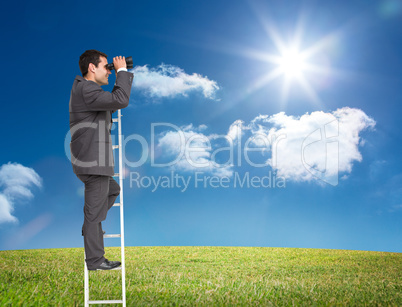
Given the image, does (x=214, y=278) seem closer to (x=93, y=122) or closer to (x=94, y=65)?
(x=93, y=122)

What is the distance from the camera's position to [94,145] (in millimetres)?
3598

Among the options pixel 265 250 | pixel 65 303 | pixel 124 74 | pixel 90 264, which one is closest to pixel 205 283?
pixel 65 303

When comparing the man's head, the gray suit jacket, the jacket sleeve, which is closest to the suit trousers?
the gray suit jacket

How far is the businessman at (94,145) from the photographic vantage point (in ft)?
11.7

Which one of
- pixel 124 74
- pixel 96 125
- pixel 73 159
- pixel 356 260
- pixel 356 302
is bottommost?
pixel 356 302

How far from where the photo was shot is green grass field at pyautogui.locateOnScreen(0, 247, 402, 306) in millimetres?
4867

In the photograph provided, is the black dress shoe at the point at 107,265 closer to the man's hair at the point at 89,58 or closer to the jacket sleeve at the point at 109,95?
the jacket sleeve at the point at 109,95

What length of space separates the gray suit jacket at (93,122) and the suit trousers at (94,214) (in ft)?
0.40

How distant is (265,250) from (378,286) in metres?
4.18

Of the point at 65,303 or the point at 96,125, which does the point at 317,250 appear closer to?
the point at 65,303

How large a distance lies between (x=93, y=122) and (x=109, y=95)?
1.16 ft

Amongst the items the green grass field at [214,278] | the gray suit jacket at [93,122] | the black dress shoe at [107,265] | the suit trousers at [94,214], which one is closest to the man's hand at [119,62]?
the gray suit jacket at [93,122]

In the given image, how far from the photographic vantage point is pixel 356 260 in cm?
855

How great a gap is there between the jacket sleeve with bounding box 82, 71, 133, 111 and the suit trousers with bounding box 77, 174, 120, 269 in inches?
28.5
